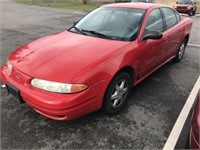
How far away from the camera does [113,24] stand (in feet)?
12.4

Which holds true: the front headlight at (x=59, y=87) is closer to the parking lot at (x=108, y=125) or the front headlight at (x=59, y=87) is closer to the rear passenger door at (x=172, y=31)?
the parking lot at (x=108, y=125)

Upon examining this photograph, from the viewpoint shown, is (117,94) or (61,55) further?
(117,94)

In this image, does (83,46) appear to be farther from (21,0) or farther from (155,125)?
(21,0)

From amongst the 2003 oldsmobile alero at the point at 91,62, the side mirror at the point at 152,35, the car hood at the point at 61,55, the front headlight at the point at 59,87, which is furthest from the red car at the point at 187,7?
the front headlight at the point at 59,87

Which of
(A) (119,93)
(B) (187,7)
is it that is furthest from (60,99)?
(B) (187,7)

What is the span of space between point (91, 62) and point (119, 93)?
0.72 meters

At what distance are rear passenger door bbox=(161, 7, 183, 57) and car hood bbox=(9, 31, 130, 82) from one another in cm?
159

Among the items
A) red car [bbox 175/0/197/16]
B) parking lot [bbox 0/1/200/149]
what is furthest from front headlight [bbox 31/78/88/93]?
red car [bbox 175/0/197/16]

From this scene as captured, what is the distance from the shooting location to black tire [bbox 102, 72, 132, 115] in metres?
2.98

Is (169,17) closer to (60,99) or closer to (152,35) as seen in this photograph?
(152,35)

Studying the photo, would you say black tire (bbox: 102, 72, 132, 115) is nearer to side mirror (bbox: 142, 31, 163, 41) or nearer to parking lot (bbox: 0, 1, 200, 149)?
parking lot (bbox: 0, 1, 200, 149)

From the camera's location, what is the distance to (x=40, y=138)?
9.00ft

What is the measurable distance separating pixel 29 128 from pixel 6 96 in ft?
3.47

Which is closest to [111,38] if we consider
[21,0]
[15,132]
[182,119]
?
[182,119]
